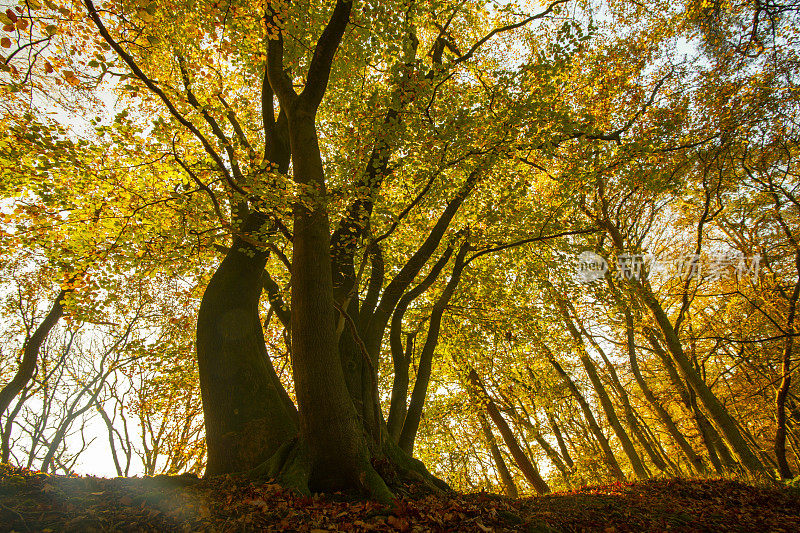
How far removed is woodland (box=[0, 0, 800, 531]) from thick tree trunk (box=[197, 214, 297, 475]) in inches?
1.6

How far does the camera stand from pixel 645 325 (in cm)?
1257

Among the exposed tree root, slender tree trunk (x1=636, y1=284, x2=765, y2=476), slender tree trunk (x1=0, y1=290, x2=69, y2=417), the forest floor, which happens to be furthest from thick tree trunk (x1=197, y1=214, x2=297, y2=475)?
slender tree trunk (x1=636, y1=284, x2=765, y2=476)

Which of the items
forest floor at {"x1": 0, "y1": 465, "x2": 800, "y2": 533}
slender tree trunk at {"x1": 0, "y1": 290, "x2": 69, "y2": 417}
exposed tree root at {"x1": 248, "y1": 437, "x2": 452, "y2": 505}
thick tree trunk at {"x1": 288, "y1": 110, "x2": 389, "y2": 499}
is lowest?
forest floor at {"x1": 0, "y1": 465, "x2": 800, "y2": 533}

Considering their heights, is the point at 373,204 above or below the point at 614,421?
above

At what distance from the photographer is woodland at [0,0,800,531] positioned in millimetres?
5418

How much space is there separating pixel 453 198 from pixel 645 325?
9.09m

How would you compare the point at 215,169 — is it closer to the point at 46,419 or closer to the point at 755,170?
the point at 755,170

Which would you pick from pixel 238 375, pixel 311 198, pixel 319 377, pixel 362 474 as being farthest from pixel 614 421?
pixel 311 198

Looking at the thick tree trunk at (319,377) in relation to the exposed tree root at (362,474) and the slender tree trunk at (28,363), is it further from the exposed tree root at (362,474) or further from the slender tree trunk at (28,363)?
the slender tree trunk at (28,363)

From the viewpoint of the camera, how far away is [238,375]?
642 centimetres

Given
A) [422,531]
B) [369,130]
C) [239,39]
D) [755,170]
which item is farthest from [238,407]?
[755,170]

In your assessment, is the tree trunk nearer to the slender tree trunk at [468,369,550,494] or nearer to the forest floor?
the slender tree trunk at [468,369,550,494]

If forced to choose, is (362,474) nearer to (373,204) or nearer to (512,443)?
(373,204)

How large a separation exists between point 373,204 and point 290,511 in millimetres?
5519
